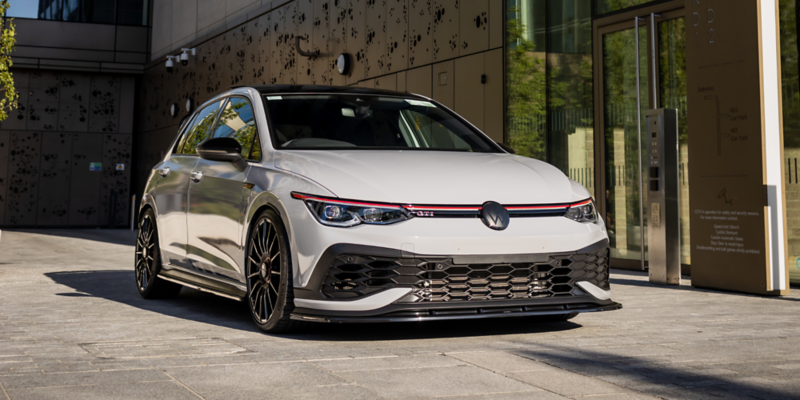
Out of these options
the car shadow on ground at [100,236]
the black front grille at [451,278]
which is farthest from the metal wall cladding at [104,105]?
the black front grille at [451,278]

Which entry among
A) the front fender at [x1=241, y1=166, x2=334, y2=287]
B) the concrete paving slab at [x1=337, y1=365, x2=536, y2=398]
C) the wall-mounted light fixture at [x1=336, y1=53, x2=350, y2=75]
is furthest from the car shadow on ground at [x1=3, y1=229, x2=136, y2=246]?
the concrete paving slab at [x1=337, y1=365, x2=536, y2=398]

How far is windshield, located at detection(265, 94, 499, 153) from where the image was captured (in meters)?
5.32

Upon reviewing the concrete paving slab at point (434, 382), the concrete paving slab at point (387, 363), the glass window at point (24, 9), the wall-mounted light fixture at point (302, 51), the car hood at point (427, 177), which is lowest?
the concrete paving slab at point (434, 382)

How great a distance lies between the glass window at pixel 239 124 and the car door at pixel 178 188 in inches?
10.8

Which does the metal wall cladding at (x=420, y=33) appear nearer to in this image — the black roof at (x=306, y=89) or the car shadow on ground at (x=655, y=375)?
the black roof at (x=306, y=89)

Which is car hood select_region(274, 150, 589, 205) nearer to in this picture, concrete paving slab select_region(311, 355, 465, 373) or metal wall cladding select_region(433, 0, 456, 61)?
concrete paving slab select_region(311, 355, 465, 373)

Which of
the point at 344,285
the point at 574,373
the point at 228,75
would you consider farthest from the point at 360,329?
the point at 228,75

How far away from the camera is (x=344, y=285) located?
434cm

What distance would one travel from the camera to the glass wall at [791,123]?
8.38m

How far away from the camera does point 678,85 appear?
32.2 feet

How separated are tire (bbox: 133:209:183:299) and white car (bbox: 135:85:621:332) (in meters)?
1.27

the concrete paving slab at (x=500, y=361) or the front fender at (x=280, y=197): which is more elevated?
the front fender at (x=280, y=197)

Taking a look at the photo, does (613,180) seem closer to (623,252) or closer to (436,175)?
(623,252)

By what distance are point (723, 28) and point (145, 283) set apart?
18.4ft
